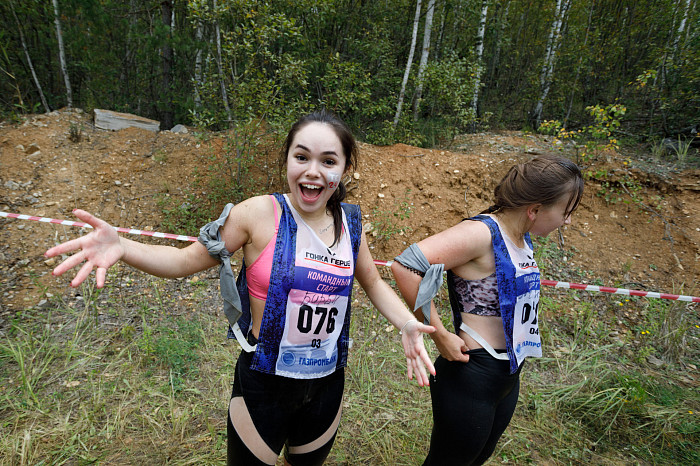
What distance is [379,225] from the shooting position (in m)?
4.96

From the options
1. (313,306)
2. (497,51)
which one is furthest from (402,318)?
(497,51)

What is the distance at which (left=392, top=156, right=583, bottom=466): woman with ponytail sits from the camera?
1.49 m

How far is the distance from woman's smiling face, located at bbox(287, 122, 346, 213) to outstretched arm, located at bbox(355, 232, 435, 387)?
12.6 inches

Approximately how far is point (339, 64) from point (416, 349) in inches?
215

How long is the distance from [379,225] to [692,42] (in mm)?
6747

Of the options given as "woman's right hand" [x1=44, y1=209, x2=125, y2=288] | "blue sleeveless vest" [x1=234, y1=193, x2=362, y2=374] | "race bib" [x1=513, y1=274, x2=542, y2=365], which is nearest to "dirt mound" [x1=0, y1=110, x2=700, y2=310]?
"race bib" [x1=513, y1=274, x2=542, y2=365]

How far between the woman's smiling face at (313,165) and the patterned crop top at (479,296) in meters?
0.76

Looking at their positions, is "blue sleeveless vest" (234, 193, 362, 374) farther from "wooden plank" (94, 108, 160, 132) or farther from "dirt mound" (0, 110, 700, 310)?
"wooden plank" (94, 108, 160, 132)

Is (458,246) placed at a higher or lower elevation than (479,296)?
higher

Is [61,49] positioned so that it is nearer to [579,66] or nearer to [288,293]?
[288,293]

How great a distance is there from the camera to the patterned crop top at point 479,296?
1537 millimetres

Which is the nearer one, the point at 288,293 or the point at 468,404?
the point at 288,293

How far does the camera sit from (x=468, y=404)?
58.8 inches

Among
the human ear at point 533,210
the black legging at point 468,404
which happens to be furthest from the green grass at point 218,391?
the human ear at point 533,210
